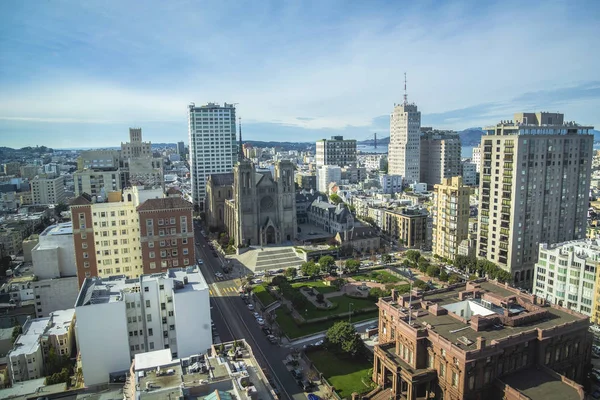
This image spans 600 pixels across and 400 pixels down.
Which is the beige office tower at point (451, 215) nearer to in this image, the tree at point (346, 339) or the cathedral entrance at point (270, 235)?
the cathedral entrance at point (270, 235)

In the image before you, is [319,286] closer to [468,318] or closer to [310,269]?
[310,269]

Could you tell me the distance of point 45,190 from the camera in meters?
183

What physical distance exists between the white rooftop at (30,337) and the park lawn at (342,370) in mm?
42127

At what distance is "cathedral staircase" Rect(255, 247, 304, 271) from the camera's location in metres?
111

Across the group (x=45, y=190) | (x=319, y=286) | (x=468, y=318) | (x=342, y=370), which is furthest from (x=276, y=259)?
(x=45, y=190)

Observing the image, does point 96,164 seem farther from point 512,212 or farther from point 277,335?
point 512,212

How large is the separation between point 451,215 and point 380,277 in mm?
25553

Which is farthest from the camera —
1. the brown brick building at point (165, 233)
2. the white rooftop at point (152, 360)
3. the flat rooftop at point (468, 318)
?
the brown brick building at point (165, 233)

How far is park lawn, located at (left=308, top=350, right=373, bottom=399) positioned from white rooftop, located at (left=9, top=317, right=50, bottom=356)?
42.1 m

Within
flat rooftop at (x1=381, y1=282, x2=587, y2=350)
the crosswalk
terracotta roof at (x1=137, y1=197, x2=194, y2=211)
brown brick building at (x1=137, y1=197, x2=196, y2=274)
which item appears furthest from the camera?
the crosswalk

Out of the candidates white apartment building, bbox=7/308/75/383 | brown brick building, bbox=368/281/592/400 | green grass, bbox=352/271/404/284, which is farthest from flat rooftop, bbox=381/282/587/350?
white apartment building, bbox=7/308/75/383

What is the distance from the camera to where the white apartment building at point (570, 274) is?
73.1 meters

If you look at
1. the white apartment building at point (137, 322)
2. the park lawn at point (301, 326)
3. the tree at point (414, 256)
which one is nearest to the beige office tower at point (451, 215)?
the tree at point (414, 256)

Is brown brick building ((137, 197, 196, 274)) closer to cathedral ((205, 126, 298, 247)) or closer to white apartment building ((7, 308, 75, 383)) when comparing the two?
white apartment building ((7, 308, 75, 383))
